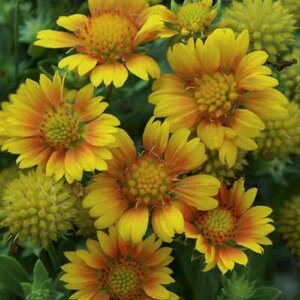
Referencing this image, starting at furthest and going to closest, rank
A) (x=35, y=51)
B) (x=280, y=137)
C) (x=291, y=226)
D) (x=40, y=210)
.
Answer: (x=35, y=51) < (x=291, y=226) < (x=280, y=137) < (x=40, y=210)

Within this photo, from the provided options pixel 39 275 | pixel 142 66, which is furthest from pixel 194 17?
pixel 39 275

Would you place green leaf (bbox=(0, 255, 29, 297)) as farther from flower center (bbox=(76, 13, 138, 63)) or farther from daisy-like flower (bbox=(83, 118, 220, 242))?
flower center (bbox=(76, 13, 138, 63))

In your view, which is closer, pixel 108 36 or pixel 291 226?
pixel 108 36

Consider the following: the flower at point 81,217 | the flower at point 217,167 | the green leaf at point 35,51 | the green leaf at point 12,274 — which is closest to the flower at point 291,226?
the flower at point 217,167

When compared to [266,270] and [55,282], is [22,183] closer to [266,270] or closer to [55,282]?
[55,282]

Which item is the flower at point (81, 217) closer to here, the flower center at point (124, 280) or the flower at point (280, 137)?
the flower center at point (124, 280)

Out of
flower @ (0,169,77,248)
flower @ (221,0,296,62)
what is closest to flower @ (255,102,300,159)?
flower @ (221,0,296,62)

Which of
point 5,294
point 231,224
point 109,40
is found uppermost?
point 109,40

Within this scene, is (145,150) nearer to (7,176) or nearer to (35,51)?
(7,176)
